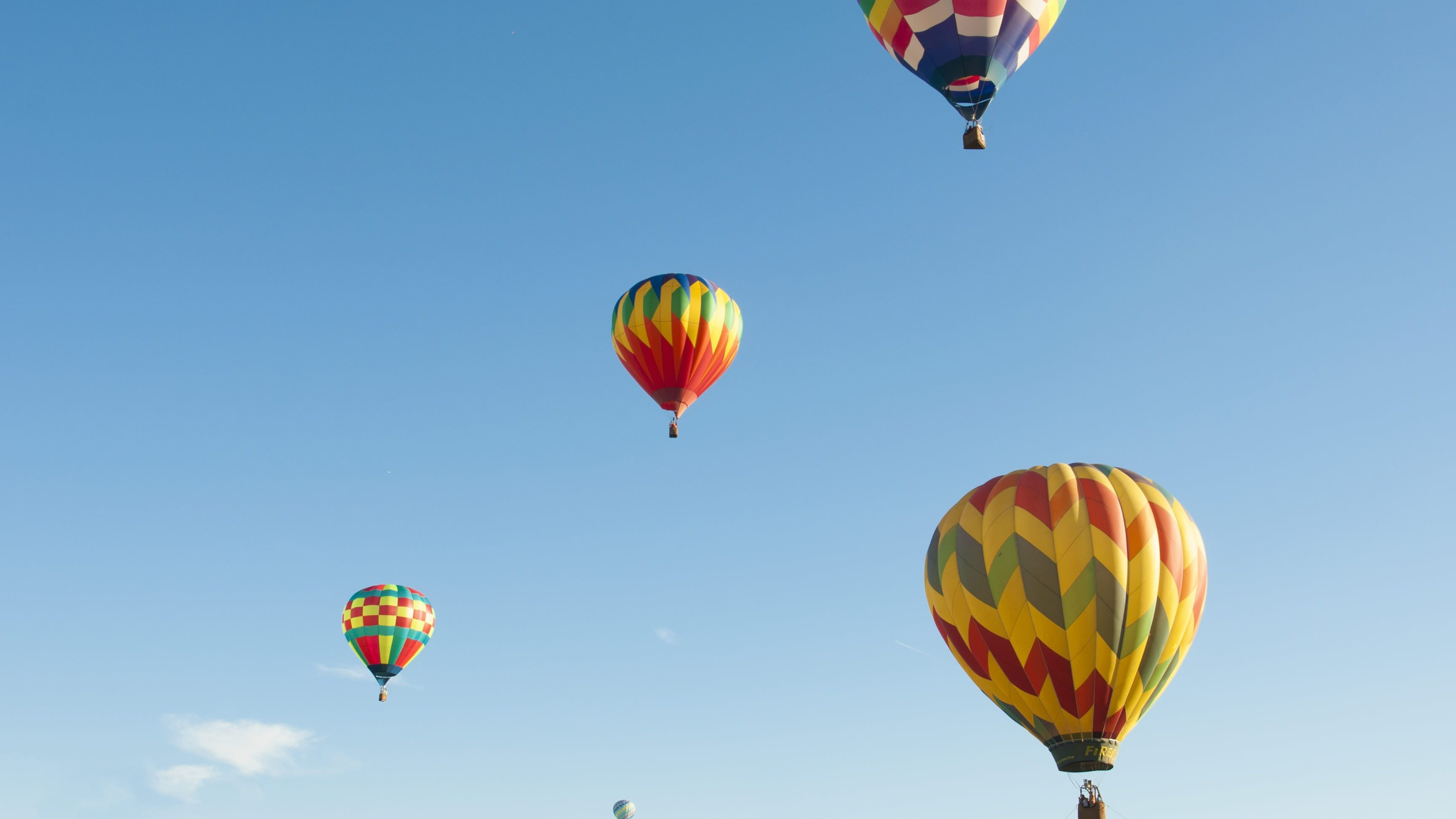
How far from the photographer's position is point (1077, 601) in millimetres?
20703

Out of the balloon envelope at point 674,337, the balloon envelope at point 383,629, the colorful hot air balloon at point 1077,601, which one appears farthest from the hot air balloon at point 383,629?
the colorful hot air balloon at point 1077,601

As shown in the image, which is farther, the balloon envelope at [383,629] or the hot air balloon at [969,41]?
the balloon envelope at [383,629]

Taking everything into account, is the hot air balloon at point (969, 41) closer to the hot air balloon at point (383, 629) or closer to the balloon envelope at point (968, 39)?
the balloon envelope at point (968, 39)

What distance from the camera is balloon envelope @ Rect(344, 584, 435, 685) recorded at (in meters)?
43.5

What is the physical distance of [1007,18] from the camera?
68.2 ft

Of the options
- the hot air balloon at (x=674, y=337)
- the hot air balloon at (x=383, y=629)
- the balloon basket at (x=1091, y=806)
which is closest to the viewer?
the balloon basket at (x=1091, y=806)

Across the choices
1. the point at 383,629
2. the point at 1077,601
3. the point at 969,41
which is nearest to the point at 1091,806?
the point at 1077,601

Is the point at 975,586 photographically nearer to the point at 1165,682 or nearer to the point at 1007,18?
the point at 1165,682

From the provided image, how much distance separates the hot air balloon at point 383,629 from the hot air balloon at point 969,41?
29885mm

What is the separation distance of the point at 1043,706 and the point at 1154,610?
8.15ft

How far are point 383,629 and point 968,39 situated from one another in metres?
31.2

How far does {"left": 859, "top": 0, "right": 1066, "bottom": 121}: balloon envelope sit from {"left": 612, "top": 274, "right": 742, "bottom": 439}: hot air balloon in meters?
11.3

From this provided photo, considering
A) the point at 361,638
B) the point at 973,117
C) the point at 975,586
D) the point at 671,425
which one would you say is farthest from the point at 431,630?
the point at 973,117

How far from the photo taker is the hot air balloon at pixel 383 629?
143ft
